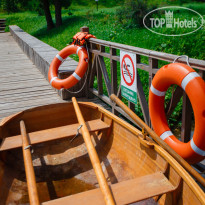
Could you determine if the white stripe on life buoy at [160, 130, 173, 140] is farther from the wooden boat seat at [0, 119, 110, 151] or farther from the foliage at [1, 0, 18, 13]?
the foliage at [1, 0, 18, 13]

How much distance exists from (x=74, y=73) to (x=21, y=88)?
1745mm

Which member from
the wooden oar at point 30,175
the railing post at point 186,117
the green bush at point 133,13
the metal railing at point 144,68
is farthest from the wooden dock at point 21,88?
the green bush at point 133,13

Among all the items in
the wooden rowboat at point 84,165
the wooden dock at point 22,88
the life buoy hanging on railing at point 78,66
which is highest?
the life buoy hanging on railing at point 78,66

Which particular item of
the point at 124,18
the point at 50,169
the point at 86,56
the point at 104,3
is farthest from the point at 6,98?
the point at 104,3

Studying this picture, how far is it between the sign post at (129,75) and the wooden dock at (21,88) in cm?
169

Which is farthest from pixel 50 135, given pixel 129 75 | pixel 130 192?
pixel 130 192

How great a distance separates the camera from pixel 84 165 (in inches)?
120

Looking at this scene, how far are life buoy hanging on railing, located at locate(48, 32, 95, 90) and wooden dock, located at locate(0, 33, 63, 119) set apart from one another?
45 centimetres

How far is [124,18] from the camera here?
493 inches

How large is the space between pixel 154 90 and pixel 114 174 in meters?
0.91

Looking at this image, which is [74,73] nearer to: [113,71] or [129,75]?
[113,71]

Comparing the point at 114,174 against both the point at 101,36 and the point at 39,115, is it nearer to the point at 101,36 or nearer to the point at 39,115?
the point at 39,115

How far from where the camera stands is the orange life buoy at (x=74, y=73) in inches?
176

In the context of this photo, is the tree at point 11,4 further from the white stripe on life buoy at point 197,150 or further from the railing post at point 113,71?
the white stripe on life buoy at point 197,150
